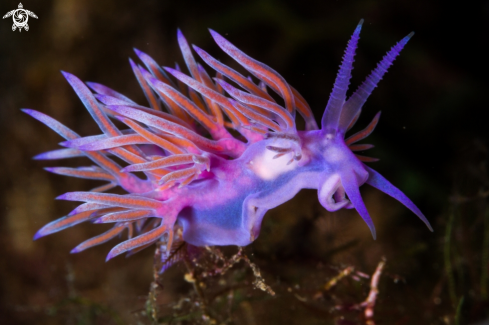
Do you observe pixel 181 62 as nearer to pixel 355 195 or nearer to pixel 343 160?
pixel 343 160

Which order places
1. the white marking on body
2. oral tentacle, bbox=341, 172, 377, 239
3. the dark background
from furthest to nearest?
1. the dark background
2. the white marking on body
3. oral tentacle, bbox=341, 172, 377, 239

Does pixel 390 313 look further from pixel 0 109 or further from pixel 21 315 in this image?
pixel 0 109

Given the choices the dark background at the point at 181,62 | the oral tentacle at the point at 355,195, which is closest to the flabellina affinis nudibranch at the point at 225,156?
the oral tentacle at the point at 355,195

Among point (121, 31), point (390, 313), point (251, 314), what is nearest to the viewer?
point (390, 313)

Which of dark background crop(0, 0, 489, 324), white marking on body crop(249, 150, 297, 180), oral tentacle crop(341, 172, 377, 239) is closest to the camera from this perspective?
oral tentacle crop(341, 172, 377, 239)

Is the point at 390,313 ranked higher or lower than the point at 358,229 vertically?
lower

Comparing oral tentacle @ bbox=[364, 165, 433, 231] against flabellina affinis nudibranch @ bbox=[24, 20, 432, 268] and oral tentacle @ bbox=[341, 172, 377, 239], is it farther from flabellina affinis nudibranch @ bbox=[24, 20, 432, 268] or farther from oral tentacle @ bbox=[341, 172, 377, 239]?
oral tentacle @ bbox=[341, 172, 377, 239]

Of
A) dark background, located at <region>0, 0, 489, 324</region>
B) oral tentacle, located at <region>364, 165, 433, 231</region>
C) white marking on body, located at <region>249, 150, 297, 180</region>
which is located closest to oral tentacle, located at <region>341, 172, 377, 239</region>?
oral tentacle, located at <region>364, 165, 433, 231</region>

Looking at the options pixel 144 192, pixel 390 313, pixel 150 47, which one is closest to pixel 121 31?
pixel 150 47

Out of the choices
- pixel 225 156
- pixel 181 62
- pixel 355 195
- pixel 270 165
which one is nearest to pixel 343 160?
pixel 355 195
